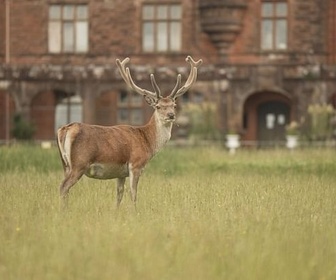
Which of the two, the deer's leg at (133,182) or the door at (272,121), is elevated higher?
the deer's leg at (133,182)

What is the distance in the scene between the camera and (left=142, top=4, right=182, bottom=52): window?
4400 centimetres

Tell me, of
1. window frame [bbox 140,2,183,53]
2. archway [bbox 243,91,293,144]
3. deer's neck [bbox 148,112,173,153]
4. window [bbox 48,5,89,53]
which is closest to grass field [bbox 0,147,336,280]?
deer's neck [bbox 148,112,173,153]

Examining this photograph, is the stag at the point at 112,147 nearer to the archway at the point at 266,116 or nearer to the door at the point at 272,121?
the archway at the point at 266,116

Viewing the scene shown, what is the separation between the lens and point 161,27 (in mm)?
44219

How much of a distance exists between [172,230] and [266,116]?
31.6 meters

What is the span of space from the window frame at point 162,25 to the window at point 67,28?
203cm

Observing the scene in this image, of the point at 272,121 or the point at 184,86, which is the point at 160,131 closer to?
the point at 184,86

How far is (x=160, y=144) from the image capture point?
1734cm

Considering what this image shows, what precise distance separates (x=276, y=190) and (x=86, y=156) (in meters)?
3.55

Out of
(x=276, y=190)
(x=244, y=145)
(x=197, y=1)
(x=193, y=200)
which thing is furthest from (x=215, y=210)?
(x=197, y=1)

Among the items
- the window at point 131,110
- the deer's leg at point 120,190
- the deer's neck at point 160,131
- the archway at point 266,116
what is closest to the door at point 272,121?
the archway at point 266,116

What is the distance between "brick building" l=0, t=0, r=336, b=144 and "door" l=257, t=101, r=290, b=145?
1.3 inches

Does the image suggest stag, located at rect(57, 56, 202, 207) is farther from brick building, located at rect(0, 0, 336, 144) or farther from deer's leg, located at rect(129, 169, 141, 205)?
brick building, located at rect(0, 0, 336, 144)

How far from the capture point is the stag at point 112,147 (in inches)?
631
